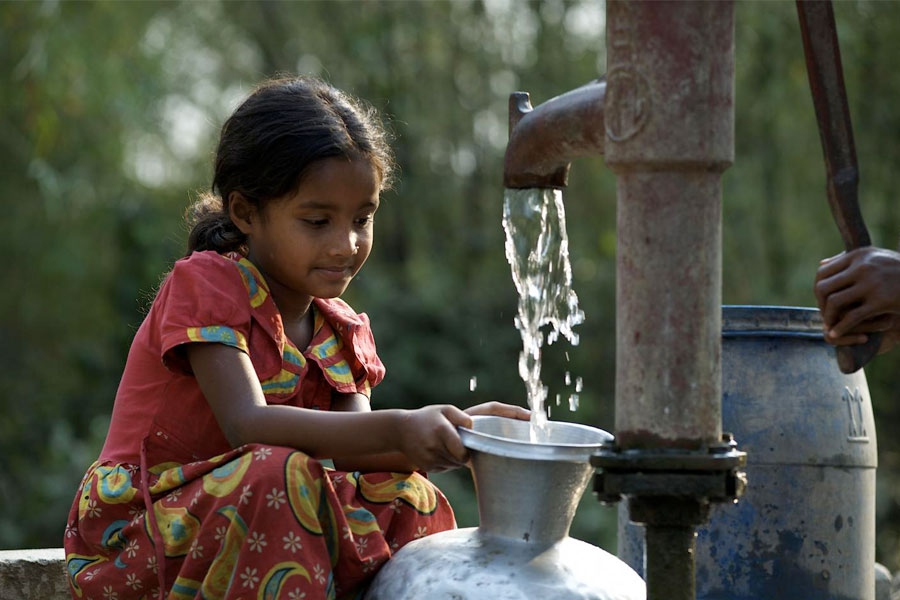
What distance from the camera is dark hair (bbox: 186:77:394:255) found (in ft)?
8.02

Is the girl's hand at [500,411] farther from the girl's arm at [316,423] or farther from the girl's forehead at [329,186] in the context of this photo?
the girl's forehead at [329,186]

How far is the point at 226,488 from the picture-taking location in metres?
2.12

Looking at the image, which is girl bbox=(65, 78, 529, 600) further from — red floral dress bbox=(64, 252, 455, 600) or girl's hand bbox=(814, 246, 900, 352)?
girl's hand bbox=(814, 246, 900, 352)

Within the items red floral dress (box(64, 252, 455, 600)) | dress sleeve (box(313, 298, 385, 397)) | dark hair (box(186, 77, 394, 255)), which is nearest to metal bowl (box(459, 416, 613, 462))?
red floral dress (box(64, 252, 455, 600))

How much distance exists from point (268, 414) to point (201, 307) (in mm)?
253

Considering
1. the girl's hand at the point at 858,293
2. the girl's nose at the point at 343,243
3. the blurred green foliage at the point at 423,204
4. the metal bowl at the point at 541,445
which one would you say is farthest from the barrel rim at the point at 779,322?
the blurred green foliage at the point at 423,204

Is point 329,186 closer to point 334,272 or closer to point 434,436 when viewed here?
point 334,272

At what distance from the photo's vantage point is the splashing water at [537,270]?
89.5 inches

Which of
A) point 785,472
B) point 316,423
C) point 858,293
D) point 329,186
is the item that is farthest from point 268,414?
point 785,472

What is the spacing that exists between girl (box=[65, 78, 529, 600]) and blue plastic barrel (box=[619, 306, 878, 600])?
80 centimetres

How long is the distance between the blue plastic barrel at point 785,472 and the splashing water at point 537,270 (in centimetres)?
64

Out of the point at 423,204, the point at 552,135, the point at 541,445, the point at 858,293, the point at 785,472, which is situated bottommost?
the point at 785,472

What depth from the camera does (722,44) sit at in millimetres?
1886

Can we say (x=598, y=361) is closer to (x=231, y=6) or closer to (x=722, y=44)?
(x=231, y=6)
